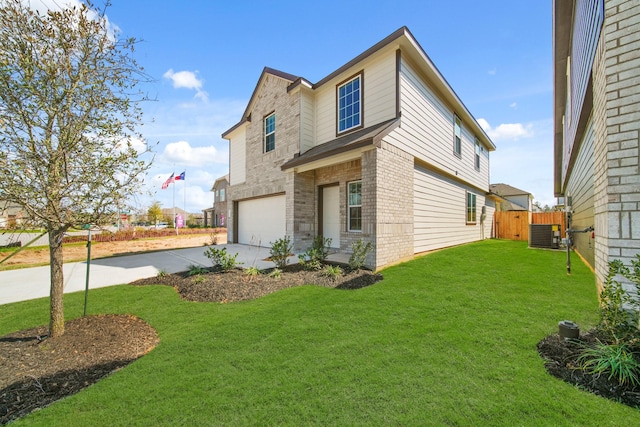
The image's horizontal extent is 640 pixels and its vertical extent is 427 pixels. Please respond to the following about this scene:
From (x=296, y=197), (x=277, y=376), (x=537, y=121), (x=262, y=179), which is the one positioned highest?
(x=537, y=121)

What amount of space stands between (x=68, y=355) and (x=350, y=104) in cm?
856

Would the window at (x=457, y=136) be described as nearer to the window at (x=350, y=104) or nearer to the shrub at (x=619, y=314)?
the window at (x=350, y=104)

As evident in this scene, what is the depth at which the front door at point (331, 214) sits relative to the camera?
9.08 m

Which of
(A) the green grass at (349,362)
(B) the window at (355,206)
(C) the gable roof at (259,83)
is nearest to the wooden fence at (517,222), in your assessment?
(A) the green grass at (349,362)

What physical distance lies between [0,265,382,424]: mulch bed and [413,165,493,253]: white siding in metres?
5.75

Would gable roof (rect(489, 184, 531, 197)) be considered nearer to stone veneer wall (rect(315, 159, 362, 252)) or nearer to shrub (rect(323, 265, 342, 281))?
stone veneer wall (rect(315, 159, 362, 252))

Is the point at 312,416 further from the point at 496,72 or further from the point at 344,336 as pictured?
the point at 496,72

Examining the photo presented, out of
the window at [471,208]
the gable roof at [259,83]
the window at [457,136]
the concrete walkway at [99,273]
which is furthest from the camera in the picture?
the window at [471,208]

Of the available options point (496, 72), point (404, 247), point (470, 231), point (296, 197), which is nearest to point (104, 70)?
point (296, 197)

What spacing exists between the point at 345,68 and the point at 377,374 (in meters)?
8.46

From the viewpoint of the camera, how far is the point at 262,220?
12.1m

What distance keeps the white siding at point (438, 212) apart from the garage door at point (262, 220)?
202 inches

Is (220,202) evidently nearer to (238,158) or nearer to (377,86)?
(238,158)

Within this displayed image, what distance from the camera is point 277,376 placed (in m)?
2.51
